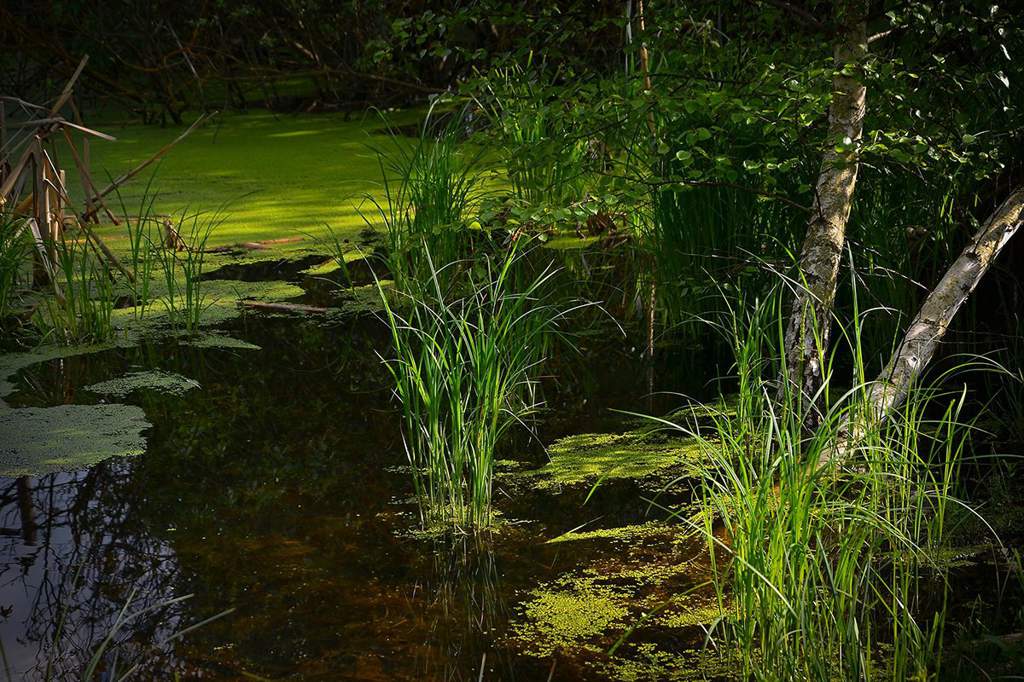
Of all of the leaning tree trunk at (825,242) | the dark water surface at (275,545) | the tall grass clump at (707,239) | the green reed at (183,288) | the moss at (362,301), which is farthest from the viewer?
the moss at (362,301)

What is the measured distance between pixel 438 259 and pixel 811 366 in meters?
1.46

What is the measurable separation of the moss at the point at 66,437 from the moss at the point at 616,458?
95 cm

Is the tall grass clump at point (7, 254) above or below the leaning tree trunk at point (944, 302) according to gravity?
above

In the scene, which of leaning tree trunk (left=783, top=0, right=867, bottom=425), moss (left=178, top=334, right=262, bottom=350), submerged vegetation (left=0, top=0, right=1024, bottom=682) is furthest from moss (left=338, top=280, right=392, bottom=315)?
leaning tree trunk (left=783, top=0, right=867, bottom=425)

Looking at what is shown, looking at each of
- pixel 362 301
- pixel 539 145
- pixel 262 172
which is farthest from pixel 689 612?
pixel 262 172

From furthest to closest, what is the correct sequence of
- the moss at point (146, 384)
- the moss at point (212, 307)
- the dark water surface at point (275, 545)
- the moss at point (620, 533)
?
1. the moss at point (212, 307)
2. the moss at point (146, 384)
3. the moss at point (620, 533)
4. the dark water surface at point (275, 545)

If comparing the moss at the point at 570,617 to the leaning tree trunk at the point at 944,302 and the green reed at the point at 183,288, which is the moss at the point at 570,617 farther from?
the green reed at the point at 183,288

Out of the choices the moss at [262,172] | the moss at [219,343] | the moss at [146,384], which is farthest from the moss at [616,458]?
the moss at [262,172]

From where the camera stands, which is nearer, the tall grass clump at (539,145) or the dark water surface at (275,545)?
the dark water surface at (275,545)

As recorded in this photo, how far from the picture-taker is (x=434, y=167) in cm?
356

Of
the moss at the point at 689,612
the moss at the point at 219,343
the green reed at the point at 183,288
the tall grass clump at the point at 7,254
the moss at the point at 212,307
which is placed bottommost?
the moss at the point at 689,612

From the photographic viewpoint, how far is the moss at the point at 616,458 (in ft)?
8.12

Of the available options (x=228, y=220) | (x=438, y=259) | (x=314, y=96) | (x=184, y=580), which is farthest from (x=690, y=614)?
(x=314, y=96)

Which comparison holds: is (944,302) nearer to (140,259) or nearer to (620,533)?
(620,533)
